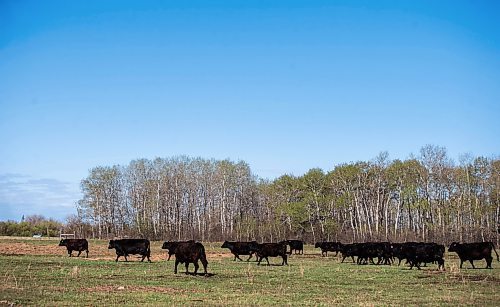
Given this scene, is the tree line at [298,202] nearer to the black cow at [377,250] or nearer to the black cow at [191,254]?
the black cow at [377,250]

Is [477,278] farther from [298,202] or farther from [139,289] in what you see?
[298,202]

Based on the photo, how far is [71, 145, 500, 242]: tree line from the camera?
71250mm

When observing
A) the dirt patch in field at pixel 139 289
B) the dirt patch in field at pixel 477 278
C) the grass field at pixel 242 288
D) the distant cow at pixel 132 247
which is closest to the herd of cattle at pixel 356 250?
the distant cow at pixel 132 247

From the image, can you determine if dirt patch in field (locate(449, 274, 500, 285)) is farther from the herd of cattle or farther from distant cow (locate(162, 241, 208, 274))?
distant cow (locate(162, 241, 208, 274))

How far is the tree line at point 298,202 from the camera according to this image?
71250mm

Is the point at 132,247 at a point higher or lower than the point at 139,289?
higher

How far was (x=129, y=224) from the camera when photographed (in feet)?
318

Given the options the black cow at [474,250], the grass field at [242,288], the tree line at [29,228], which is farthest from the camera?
the tree line at [29,228]

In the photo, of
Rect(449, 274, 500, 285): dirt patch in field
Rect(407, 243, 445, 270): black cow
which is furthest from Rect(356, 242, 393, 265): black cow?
Rect(449, 274, 500, 285): dirt patch in field

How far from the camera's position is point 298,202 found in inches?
3371

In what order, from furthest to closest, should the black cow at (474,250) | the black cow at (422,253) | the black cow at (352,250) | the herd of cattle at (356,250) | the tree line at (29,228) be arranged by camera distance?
the tree line at (29,228), the black cow at (352,250), the black cow at (422,253), the black cow at (474,250), the herd of cattle at (356,250)

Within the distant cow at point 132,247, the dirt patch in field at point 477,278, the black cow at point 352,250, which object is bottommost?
the dirt patch in field at point 477,278

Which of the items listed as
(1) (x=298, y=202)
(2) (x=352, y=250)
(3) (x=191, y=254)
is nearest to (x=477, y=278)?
(3) (x=191, y=254)

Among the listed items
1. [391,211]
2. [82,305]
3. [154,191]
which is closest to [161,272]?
[82,305]
